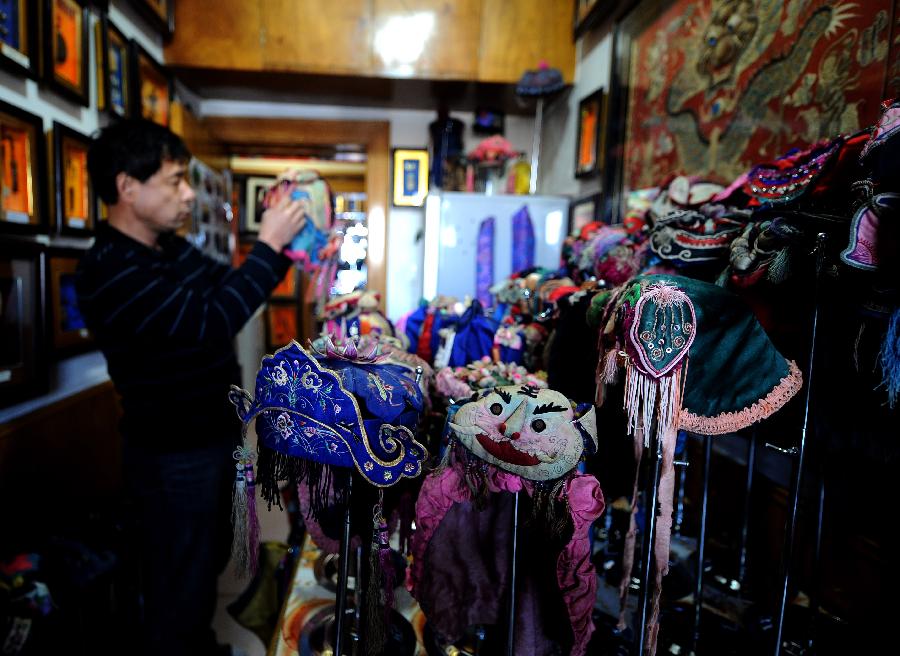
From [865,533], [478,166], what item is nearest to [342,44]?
[478,166]

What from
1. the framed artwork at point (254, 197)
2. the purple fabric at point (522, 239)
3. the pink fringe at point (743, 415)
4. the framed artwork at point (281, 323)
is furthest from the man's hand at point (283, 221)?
the framed artwork at point (281, 323)

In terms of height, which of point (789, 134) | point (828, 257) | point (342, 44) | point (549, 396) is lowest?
point (549, 396)

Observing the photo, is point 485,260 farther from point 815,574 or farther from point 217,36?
point 217,36

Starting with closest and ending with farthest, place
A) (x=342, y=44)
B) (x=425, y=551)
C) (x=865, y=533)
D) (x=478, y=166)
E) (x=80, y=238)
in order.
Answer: (x=425, y=551) → (x=865, y=533) → (x=80, y=238) → (x=478, y=166) → (x=342, y=44)

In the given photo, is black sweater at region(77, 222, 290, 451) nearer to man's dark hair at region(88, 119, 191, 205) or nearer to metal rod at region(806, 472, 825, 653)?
man's dark hair at region(88, 119, 191, 205)

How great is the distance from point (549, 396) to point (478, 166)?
5.90ft

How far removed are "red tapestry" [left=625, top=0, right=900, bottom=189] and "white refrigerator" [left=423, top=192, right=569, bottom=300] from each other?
0.43 meters

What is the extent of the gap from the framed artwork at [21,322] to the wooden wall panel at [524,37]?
80.2 inches

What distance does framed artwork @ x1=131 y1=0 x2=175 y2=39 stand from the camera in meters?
2.13

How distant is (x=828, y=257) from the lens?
2.01ft

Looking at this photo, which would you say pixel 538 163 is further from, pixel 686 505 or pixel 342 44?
pixel 686 505

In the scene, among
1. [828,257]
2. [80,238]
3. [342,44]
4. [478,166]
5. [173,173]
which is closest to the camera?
[828,257]

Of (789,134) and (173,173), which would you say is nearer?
(789,134)

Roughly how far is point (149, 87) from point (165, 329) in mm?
1780
